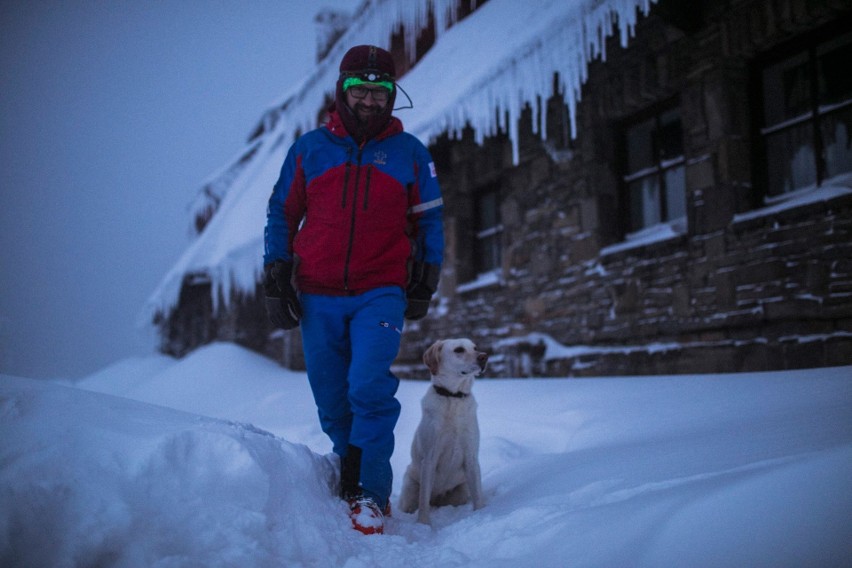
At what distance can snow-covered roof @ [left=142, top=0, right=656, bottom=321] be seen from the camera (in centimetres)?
463

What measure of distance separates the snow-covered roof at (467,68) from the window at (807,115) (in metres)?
1.25

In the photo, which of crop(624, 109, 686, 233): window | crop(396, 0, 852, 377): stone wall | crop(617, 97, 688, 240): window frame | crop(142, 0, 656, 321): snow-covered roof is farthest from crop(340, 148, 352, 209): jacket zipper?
crop(624, 109, 686, 233): window

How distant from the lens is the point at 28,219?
83.1 metres

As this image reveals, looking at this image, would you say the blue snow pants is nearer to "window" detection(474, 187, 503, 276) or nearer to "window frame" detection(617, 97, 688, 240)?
"window frame" detection(617, 97, 688, 240)

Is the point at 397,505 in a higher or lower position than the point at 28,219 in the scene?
lower

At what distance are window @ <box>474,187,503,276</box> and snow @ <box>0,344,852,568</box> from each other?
443 cm

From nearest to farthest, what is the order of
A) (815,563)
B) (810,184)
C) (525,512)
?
1. (815,563)
2. (525,512)
3. (810,184)

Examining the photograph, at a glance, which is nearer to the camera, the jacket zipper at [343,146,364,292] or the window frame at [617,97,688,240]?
the jacket zipper at [343,146,364,292]

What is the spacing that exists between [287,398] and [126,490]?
501cm

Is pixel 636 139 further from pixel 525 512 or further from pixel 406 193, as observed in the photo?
pixel 525 512

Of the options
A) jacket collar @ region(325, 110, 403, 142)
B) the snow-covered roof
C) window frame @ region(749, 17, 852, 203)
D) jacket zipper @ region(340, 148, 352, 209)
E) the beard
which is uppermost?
the snow-covered roof

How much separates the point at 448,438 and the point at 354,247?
1.00m

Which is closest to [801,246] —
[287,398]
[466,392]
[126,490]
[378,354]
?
[466,392]

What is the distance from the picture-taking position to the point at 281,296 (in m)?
2.25
